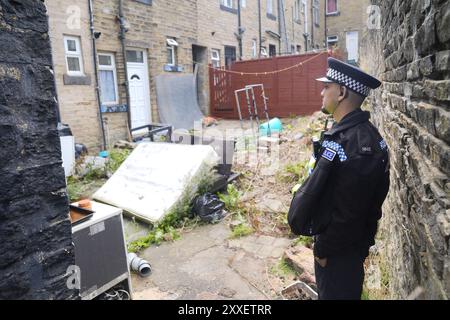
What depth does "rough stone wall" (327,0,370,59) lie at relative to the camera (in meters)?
26.3

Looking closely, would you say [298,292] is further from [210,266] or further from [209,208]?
[209,208]

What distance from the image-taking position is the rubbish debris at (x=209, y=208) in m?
5.44

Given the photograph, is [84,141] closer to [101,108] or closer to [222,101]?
[101,108]

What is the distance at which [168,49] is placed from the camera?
12625mm

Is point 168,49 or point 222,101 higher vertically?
A: point 168,49

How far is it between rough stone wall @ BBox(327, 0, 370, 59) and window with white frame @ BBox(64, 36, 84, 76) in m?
22.1

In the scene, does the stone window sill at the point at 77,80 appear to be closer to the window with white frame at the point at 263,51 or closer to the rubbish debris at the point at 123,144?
the rubbish debris at the point at 123,144

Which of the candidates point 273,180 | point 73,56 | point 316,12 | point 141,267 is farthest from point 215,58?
point 316,12

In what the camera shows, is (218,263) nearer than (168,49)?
Yes

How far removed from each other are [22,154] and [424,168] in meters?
2.05

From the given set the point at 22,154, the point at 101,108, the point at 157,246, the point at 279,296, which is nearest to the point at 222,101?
the point at 101,108

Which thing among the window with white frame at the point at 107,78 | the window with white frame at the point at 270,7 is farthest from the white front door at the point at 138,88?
the window with white frame at the point at 270,7

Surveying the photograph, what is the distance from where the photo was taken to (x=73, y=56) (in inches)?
360

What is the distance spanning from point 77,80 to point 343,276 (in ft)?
29.0
